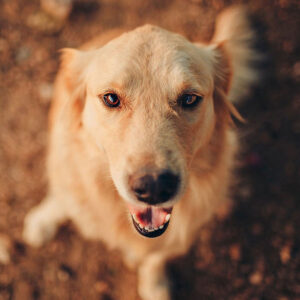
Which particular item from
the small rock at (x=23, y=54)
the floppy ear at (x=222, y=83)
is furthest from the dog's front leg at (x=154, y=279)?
the small rock at (x=23, y=54)

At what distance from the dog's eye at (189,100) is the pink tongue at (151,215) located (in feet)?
2.01

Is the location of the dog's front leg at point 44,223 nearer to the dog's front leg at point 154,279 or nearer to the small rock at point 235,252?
the dog's front leg at point 154,279

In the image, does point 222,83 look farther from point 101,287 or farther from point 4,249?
point 4,249

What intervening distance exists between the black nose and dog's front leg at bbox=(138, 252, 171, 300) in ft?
4.07

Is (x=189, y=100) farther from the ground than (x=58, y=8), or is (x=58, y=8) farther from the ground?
(x=58, y=8)

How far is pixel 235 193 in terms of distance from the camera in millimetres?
2969

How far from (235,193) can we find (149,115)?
5.79 ft

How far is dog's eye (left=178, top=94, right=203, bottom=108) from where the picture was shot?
1.65m

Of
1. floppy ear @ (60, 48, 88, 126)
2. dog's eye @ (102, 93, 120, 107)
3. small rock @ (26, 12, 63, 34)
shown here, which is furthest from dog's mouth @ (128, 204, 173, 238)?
small rock @ (26, 12, 63, 34)

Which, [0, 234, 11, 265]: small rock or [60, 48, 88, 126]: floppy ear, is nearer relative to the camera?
[60, 48, 88, 126]: floppy ear

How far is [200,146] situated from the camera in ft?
5.88

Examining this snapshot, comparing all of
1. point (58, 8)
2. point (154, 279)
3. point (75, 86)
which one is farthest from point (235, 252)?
point (58, 8)

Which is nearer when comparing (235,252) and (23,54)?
(235,252)

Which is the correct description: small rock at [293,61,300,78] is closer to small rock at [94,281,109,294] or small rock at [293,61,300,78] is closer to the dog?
the dog
